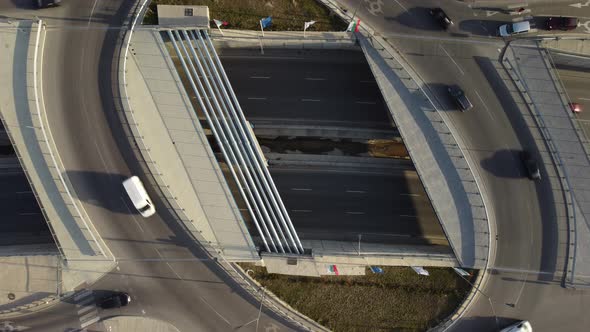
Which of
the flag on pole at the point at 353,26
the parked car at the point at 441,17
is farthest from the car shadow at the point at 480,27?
the flag on pole at the point at 353,26

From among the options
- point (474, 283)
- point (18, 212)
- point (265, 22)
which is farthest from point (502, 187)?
point (18, 212)

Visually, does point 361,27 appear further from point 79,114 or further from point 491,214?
point 79,114

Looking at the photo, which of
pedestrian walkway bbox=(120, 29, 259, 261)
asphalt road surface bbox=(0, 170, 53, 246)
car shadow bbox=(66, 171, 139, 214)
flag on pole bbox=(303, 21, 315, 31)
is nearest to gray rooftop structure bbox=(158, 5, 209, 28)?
pedestrian walkway bbox=(120, 29, 259, 261)

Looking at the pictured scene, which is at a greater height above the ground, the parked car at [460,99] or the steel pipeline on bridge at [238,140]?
the parked car at [460,99]

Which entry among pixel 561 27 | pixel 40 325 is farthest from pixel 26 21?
pixel 561 27

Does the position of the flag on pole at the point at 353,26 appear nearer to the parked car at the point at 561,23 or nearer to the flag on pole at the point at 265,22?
the flag on pole at the point at 265,22
